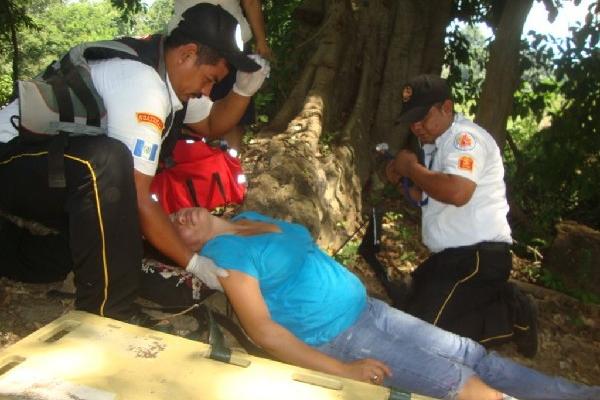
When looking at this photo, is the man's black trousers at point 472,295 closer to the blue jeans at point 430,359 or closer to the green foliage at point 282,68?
the blue jeans at point 430,359

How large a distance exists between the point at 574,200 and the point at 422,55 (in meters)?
3.45

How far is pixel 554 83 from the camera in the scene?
729 centimetres

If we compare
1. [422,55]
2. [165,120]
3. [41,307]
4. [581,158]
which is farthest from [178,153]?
[581,158]

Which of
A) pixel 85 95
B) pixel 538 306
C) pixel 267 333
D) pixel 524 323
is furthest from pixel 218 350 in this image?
pixel 538 306

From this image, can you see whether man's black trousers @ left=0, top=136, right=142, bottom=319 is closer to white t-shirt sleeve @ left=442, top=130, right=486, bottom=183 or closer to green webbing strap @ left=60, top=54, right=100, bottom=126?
green webbing strap @ left=60, top=54, right=100, bottom=126

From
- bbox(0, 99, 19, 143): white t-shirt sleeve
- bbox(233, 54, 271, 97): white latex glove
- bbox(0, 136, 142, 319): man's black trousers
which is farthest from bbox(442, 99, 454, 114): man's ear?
bbox(0, 99, 19, 143): white t-shirt sleeve

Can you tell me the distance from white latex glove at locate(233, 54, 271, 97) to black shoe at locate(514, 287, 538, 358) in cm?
195

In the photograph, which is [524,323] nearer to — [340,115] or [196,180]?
[196,180]

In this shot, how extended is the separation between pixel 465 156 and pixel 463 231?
458 millimetres

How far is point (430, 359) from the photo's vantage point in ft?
7.80

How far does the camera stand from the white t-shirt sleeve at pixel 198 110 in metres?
3.31

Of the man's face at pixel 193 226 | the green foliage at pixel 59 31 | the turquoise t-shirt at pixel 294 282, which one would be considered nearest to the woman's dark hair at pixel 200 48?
the man's face at pixel 193 226

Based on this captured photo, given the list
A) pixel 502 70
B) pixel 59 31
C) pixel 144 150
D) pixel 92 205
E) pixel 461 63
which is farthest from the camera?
pixel 59 31

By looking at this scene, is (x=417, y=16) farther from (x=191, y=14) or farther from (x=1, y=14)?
(x=1, y=14)
